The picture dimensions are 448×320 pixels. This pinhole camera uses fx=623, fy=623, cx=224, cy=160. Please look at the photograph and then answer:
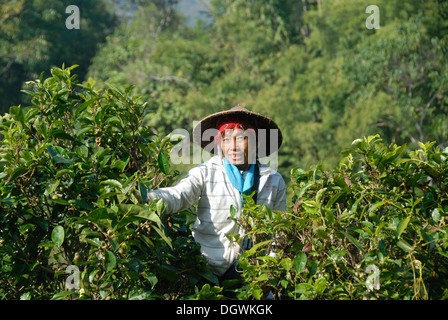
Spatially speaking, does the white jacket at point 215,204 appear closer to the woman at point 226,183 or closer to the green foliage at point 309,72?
the woman at point 226,183

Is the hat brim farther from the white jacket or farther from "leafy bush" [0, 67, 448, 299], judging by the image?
"leafy bush" [0, 67, 448, 299]

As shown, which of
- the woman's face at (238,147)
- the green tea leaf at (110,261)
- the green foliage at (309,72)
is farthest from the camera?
the green foliage at (309,72)

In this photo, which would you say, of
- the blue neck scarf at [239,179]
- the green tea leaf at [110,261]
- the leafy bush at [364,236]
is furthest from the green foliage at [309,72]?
the green tea leaf at [110,261]

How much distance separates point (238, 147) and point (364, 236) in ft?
2.56

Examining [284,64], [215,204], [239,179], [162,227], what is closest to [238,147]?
[239,179]

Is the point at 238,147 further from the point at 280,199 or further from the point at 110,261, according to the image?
the point at 110,261

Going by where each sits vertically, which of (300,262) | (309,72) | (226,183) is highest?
(309,72)

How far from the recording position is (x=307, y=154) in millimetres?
12633

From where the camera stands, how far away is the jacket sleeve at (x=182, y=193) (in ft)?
6.72

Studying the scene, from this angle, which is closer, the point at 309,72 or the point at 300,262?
the point at 300,262

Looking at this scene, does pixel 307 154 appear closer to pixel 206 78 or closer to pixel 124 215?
pixel 206 78

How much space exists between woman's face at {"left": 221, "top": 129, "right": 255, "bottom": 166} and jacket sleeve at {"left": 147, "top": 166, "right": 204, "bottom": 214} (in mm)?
149

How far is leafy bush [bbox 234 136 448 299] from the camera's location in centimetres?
173

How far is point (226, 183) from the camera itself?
2.38 meters
